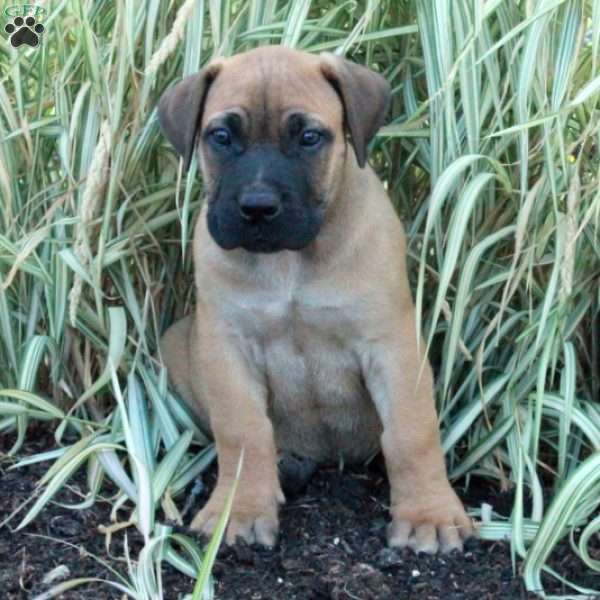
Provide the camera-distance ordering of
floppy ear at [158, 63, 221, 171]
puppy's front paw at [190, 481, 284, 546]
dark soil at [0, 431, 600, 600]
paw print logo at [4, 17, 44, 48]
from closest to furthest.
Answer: dark soil at [0, 431, 600, 600] → puppy's front paw at [190, 481, 284, 546] → floppy ear at [158, 63, 221, 171] → paw print logo at [4, 17, 44, 48]

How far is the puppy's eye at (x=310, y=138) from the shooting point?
11.9 ft

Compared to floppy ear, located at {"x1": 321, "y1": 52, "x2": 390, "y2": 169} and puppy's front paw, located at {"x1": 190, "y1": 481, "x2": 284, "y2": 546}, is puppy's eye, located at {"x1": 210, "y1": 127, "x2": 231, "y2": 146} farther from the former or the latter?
puppy's front paw, located at {"x1": 190, "y1": 481, "x2": 284, "y2": 546}

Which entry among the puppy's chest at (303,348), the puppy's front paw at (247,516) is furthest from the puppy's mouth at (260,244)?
the puppy's front paw at (247,516)

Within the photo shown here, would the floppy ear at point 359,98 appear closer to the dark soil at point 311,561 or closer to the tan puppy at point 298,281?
the tan puppy at point 298,281

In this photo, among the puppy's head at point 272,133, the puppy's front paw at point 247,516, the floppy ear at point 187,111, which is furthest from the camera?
the floppy ear at point 187,111

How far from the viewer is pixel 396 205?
177 inches

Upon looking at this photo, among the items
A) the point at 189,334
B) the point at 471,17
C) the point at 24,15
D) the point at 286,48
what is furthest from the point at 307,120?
the point at 24,15

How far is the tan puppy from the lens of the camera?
3.61m

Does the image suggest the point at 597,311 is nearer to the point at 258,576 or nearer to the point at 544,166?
the point at 544,166

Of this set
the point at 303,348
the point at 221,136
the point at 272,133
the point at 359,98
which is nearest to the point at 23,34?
the point at 221,136

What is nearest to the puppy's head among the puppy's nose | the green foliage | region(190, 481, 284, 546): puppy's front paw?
the puppy's nose

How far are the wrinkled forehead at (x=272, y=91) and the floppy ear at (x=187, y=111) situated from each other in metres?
0.02

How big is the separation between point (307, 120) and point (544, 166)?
0.78m

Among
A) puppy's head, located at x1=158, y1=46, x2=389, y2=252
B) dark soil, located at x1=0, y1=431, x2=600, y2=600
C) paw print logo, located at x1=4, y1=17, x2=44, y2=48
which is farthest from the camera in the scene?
paw print logo, located at x1=4, y1=17, x2=44, y2=48
